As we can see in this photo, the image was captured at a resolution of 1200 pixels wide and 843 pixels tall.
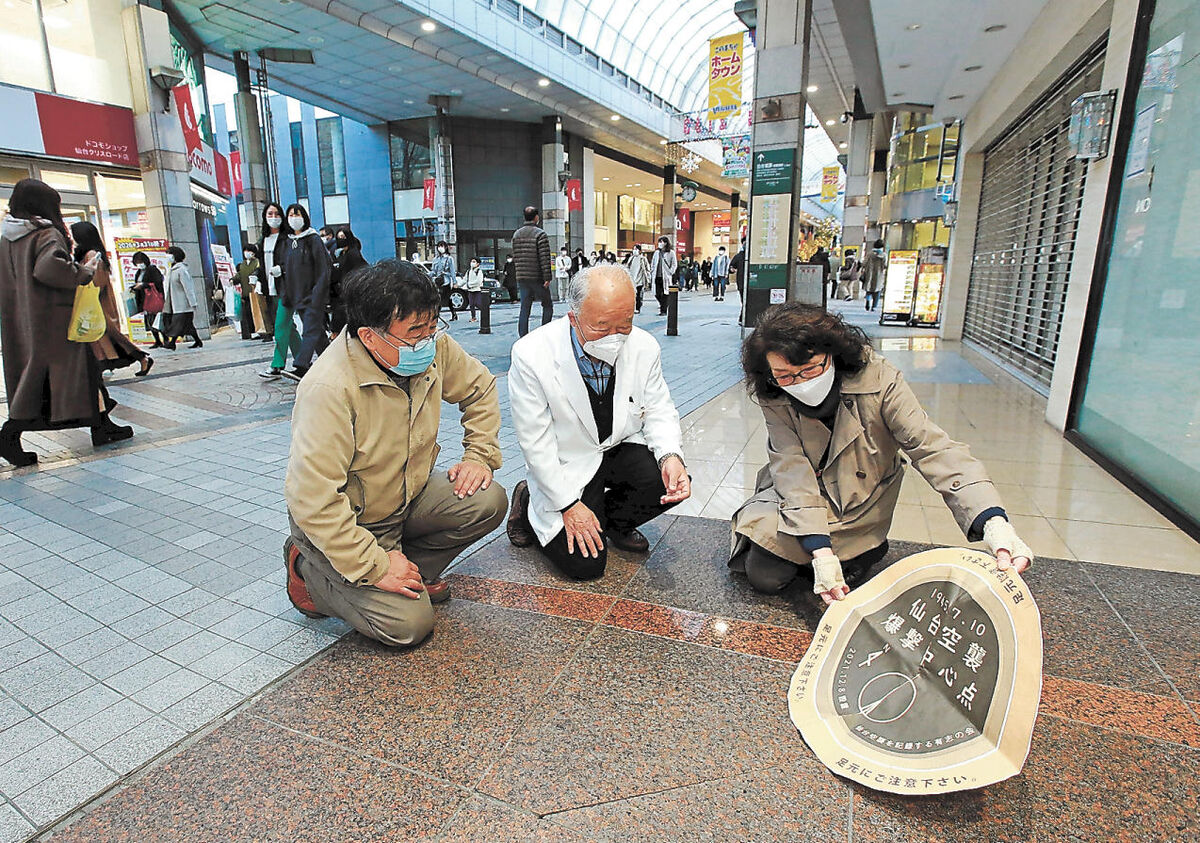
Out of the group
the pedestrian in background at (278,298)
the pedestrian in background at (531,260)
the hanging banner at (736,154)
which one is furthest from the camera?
the hanging banner at (736,154)

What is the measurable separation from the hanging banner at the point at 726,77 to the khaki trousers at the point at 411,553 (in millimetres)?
12779

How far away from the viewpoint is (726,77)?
527 inches

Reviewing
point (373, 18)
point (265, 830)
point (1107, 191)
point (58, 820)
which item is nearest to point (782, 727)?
point (265, 830)

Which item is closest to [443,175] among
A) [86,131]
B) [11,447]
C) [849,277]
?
[86,131]

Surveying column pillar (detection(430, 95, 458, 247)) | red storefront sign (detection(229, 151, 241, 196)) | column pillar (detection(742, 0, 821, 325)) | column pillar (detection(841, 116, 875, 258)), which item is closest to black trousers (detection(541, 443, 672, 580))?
column pillar (detection(742, 0, 821, 325))

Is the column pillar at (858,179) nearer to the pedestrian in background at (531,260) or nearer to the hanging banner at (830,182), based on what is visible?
the hanging banner at (830,182)

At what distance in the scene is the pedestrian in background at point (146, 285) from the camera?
1032 cm

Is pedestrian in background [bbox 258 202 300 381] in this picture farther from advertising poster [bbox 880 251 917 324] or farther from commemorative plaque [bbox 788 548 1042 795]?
advertising poster [bbox 880 251 917 324]

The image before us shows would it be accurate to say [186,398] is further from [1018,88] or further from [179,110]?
[1018,88]

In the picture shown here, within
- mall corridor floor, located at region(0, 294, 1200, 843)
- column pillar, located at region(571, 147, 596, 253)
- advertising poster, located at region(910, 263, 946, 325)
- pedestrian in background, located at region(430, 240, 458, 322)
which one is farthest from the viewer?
column pillar, located at region(571, 147, 596, 253)

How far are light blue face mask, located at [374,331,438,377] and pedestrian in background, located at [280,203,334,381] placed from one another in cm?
504

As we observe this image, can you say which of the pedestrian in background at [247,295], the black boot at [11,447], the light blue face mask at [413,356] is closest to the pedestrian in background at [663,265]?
the pedestrian in background at [247,295]

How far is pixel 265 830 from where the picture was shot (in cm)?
153

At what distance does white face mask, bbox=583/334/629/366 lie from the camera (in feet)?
8.36
